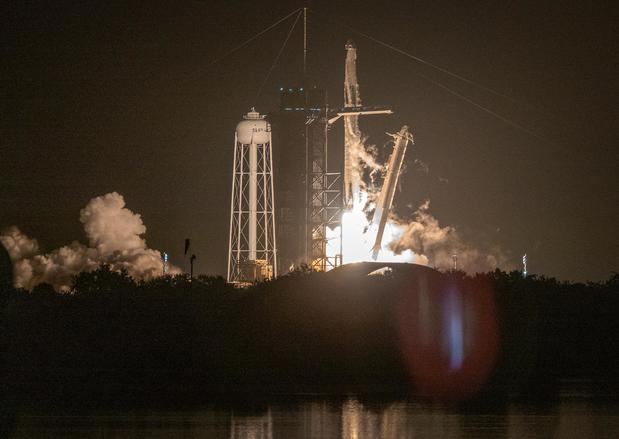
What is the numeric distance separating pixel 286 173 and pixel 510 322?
35357 mm

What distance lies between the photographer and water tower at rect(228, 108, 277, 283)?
67688 millimetres

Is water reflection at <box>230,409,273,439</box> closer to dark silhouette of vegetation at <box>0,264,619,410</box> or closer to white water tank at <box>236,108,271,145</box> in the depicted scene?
dark silhouette of vegetation at <box>0,264,619,410</box>

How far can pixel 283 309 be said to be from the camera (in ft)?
124

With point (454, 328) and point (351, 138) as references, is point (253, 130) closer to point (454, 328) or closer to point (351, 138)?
point (351, 138)

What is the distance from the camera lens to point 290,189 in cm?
7106

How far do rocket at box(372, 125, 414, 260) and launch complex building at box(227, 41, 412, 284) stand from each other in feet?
0.22

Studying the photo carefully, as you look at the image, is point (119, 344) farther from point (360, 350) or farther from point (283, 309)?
point (360, 350)

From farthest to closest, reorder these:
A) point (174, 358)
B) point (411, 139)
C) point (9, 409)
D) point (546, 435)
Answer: point (411, 139)
point (174, 358)
point (9, 409)
point (546, 435)

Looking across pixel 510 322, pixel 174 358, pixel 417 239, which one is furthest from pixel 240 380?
pixel 417 239

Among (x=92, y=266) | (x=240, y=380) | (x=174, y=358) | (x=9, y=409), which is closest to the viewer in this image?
(x=9, y=409)

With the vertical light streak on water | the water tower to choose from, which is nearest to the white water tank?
the water tower

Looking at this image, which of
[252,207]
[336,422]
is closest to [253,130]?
[252,207]

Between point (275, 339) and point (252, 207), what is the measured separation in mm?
33405

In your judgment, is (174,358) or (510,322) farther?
(510,322)
